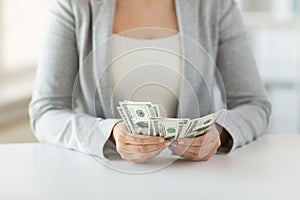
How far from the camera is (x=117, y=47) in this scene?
140 centimetres

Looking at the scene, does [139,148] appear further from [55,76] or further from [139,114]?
[55,76]

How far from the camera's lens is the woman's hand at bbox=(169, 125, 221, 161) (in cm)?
129

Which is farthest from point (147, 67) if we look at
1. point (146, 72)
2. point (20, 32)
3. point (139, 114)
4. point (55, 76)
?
point (20, 32)

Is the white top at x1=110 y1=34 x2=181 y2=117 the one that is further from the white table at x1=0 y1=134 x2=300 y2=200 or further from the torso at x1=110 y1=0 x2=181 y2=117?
the white table at x1=0 y1=134 x2=300 y2=200

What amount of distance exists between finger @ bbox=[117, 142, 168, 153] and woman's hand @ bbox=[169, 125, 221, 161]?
3cm

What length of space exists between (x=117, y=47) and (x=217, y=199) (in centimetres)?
46

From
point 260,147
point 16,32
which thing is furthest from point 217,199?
point 16,32

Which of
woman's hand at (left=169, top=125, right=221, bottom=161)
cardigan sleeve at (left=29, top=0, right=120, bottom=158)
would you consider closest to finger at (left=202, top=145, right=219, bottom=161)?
woman's hand at (left=169, top=125, right=221, bottom=161)

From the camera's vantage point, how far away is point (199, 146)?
132cm

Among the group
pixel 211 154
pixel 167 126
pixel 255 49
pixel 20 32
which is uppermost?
pixel 167 126

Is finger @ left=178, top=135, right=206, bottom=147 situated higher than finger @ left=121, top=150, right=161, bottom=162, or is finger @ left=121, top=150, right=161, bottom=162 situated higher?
finger @ left=178, top=135, right=206, bottom=147

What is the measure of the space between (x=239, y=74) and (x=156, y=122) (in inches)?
20.4

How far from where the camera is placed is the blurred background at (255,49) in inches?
109

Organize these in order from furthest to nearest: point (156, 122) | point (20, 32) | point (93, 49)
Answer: point (20, 32)
point (93, 49)
point (156, 122)
